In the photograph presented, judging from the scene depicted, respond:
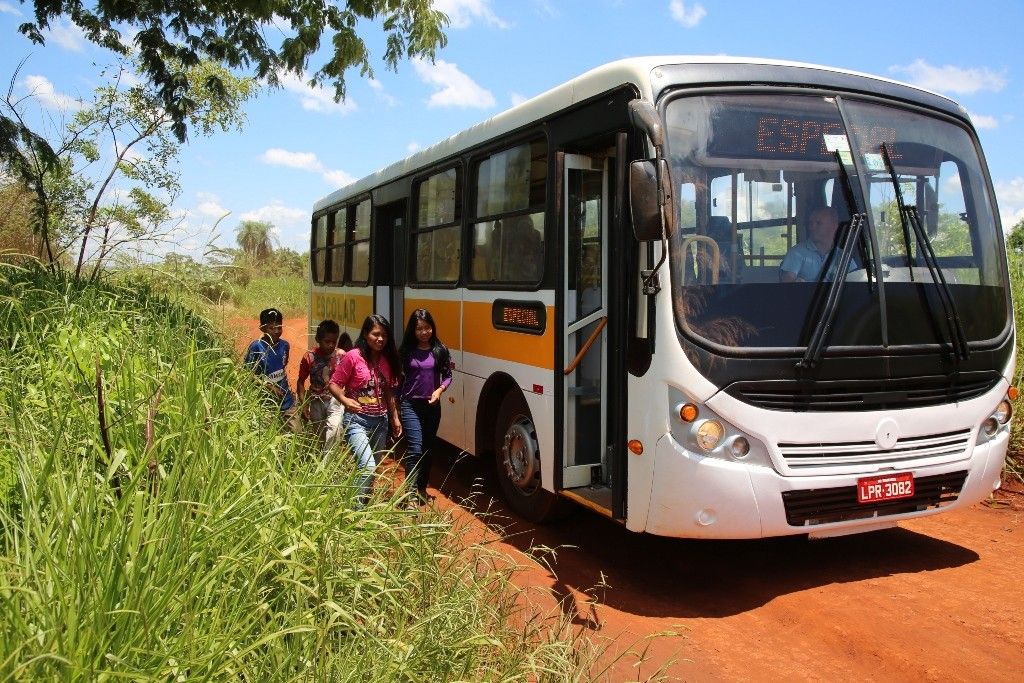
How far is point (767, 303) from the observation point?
15.9ft

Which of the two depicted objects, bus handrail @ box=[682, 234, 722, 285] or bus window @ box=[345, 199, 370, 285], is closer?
bus handrail @ box=[682, 234, 722, 285]

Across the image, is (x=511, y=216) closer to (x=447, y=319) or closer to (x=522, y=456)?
(x=447, y=319)

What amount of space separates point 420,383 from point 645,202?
3049 mm

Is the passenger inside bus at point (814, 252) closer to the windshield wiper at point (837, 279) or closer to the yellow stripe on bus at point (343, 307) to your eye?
the windshield wiper at point (837, 279)

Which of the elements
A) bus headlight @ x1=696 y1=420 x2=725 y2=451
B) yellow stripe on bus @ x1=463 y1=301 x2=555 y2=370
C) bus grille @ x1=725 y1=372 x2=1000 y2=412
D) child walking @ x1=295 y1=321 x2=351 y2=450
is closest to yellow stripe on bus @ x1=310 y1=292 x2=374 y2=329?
child walking @ x1=295 y1=321 x2=351 y2=450

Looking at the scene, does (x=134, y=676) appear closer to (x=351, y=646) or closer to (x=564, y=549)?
(x=351, y=646)

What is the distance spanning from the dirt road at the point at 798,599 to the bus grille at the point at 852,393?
1200mm

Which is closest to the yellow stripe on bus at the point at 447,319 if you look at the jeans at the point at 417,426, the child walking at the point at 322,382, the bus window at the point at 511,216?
the bus window at the point at 511,216

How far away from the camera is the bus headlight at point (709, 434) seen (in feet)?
15.6

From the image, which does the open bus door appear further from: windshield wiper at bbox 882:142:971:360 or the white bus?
windshield wiper at bbox 882:142:971:360

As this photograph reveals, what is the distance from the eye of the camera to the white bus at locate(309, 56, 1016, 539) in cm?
478

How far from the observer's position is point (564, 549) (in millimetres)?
6195

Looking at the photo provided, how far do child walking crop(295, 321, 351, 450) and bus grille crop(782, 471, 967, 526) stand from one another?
336 cm

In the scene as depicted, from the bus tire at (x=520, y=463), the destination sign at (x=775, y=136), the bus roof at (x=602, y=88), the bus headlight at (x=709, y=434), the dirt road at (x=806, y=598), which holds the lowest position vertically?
the dirt road at (x=806, y=598)
